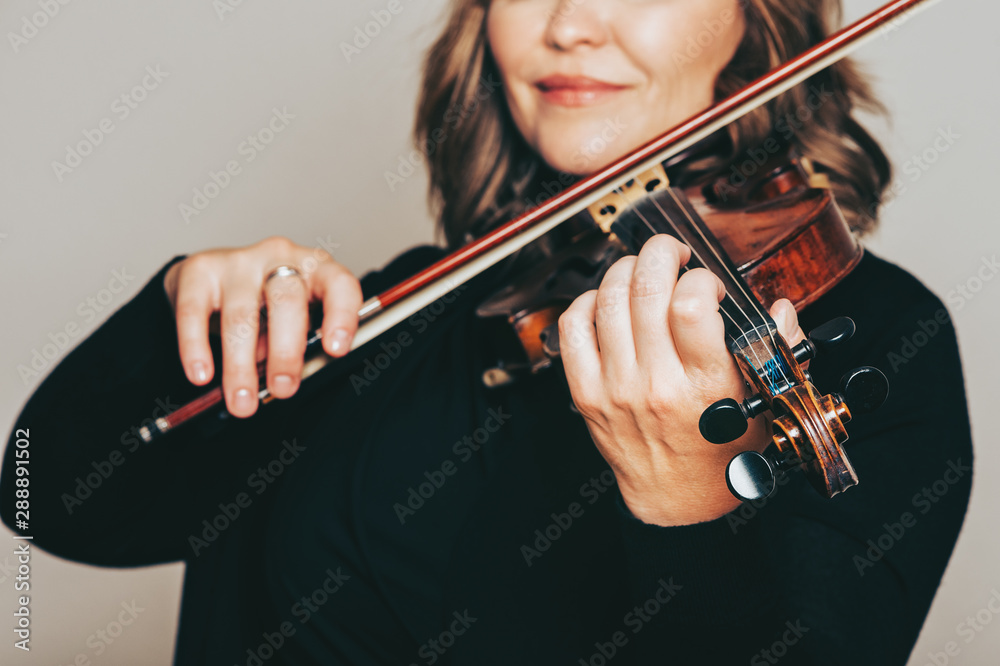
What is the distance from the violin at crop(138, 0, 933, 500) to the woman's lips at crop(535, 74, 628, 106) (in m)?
0.11

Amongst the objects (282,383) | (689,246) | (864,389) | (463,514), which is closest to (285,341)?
(282,383)

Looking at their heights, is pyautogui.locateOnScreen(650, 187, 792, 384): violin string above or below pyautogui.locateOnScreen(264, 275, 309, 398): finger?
below

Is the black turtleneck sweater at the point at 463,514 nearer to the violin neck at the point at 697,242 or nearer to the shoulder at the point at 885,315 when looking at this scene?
the shoulder at the point at 885,315

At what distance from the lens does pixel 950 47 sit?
1.29m

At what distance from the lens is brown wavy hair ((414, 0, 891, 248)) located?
40.3 inches

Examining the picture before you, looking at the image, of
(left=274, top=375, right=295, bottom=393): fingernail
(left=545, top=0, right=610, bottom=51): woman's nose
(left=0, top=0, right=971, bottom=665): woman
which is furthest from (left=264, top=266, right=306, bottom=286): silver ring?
(left=545, top=0, right=610, bottom=51): woman's nose

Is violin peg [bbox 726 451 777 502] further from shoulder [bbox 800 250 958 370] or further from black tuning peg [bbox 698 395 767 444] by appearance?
shoulder [bbox 800 250 958 370]

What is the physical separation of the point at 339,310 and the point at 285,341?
0.06m

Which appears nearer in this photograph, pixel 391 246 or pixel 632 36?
pixel 632 36

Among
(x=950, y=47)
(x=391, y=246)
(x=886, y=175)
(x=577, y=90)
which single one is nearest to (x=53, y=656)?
(x=391, y=246)

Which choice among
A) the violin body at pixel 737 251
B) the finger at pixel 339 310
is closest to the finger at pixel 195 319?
the finger at pixel 339 310

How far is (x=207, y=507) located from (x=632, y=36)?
828 mm

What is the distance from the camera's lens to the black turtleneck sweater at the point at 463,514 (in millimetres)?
631

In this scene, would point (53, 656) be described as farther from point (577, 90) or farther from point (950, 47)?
point (950, 47)
